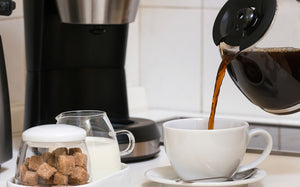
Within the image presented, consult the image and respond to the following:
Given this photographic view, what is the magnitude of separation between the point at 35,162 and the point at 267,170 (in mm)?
356

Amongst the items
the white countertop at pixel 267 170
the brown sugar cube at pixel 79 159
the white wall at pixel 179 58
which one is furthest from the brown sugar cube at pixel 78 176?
the white wall at pixel 179 58

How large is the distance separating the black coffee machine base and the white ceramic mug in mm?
165

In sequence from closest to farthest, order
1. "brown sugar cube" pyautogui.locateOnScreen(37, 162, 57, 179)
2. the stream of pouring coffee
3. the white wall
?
"brown sugar cube" pyautogui.locateOnScreen(37, 162, 57, 179) → the stream of pouring coffee → the white wall

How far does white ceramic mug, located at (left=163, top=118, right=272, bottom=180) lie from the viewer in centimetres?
70

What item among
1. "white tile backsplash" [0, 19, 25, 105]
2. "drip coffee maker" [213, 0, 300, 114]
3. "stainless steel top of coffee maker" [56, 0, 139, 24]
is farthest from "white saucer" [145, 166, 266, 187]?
"white tile backsplash" [0, 19, 25, 105]

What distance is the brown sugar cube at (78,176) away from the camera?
65cm

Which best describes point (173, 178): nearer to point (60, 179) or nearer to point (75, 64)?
point (60, 179)

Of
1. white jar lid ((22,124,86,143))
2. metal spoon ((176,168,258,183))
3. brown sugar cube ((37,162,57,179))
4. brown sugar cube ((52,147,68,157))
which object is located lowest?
metal spoon ((176,168,258,183))

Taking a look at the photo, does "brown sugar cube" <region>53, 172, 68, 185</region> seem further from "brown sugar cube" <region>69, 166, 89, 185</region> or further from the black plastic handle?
the black plastic handle

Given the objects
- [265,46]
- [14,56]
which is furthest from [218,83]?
[14,56]

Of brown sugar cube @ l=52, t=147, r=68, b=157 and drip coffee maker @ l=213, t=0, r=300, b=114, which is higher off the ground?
drip coffee maker @ l=213, t=0, r=300, b=114

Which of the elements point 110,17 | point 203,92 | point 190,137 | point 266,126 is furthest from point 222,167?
point 203,92

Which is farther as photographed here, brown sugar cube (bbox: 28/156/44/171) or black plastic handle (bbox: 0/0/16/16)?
black plastic handle (bbox: 0/0/16/16)

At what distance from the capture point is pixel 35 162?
65 cm
